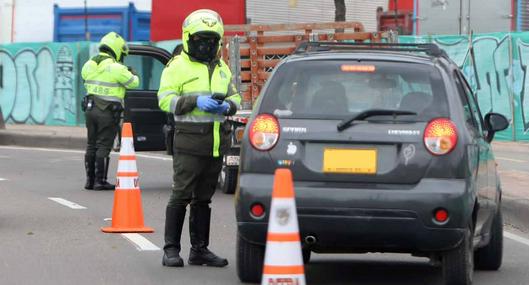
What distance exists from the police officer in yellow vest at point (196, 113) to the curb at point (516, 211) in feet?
13.3

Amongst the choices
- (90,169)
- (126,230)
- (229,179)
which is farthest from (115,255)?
(90,169)

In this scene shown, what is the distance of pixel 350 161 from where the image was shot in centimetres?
717

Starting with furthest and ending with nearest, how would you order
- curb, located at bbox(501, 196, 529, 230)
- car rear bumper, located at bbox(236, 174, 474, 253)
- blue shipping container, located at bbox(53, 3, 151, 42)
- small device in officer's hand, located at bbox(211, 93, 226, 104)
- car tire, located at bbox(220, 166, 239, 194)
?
blue shipping container, located at bbox(53, 3, 151, 42), car tire, located at bbox(220, 166, 239, 194), curb, located at bbox(501, 196, 529, 230), small device in officer's hand, located at bbox(211, 93, 226, 104), car rear bumper, located at bbox(236, 174, 474, 253)

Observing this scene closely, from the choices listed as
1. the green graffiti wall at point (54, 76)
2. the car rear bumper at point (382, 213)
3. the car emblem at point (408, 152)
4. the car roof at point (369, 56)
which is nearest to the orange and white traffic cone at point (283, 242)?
the car rear bumper at point (382, 213)

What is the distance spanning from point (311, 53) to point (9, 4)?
32193 mm

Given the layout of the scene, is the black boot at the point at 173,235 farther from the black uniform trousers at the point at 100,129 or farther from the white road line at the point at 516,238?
the black uniform trousers at the point at 100,129

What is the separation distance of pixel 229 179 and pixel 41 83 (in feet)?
50.0

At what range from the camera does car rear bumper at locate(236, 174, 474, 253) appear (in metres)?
7.00

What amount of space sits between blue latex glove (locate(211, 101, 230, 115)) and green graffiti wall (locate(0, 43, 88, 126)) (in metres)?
19.5

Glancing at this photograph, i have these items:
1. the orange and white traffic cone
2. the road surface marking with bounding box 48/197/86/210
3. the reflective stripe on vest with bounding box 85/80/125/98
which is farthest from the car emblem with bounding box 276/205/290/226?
the reflective stripe on vest with bounding box 85/80/125/98

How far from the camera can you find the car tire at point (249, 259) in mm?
7527

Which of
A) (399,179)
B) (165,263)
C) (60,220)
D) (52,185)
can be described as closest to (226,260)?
(165,263)

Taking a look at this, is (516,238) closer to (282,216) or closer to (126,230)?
(126,230)

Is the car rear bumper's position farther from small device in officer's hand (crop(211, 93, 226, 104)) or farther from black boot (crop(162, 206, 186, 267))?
black boot (crop(162, 206, 186, 267))
